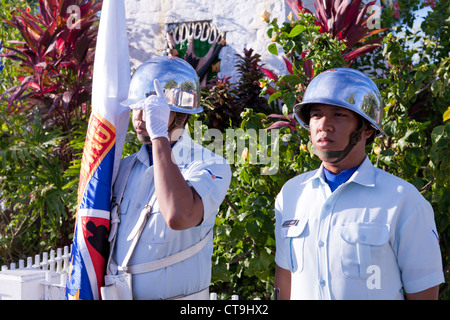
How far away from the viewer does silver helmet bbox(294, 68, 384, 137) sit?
2182 mm

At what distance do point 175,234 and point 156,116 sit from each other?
472 millimetres

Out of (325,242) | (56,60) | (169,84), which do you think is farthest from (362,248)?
(56,60)

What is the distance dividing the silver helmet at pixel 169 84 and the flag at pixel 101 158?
19cm

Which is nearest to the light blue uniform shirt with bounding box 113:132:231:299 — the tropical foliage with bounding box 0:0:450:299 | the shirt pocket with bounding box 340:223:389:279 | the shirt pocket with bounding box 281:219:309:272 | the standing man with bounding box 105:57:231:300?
the standing man with bounding box 105:57:231:300

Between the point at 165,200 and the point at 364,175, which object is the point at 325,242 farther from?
the point at 165,200

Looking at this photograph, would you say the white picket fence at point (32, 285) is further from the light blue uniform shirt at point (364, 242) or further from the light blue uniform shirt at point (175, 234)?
the light blue uniform shirt at point (364, 242)

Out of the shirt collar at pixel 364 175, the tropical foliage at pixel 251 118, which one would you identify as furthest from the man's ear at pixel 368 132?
the tropical foliage at pixel 251 118

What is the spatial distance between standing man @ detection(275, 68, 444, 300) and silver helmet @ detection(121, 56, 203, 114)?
0.55 metres

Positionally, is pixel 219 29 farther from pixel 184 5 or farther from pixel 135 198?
pixel 135 198

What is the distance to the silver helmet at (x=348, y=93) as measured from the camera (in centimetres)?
218

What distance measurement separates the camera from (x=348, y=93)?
2.19 m

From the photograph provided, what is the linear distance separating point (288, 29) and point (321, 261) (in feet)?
7.57

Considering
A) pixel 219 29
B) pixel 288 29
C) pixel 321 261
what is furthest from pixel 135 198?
pixel 219 29

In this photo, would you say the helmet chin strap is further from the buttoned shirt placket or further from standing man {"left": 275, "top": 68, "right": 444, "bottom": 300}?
the buttoned shirt placket
